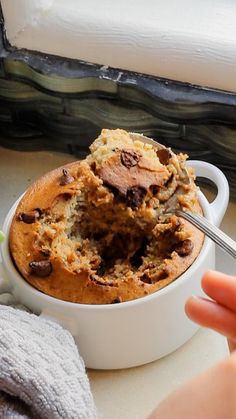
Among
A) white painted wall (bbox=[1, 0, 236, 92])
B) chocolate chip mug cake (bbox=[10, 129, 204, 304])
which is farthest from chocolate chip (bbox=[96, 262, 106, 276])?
white painted wall (bbox=[1, 0, 236, 92])

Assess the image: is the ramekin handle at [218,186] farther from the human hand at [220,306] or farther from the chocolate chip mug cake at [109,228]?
the human hand at [220,306]

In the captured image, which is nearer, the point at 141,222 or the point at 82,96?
the point at 141,222

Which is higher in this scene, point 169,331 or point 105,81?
point 105,81

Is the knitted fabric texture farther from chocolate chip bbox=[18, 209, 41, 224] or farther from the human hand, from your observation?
the human hand

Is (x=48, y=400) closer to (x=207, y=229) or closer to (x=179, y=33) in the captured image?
(x=207, y=229)

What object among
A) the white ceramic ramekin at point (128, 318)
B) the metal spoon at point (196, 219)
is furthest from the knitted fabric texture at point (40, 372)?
the metal spoon at point (196, 219)

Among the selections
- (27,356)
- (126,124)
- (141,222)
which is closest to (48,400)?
(27,356)
